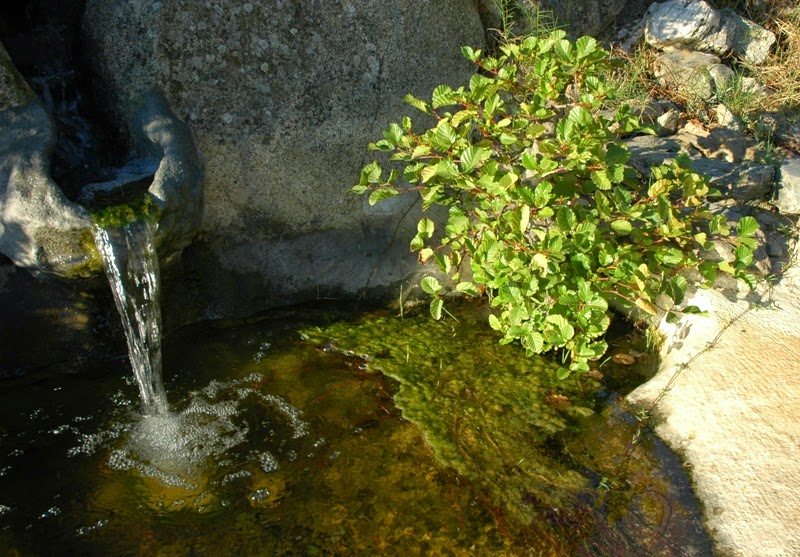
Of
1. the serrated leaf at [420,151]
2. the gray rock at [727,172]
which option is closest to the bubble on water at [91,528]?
the serrated leaf at [420,151]

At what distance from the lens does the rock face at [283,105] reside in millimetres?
3520

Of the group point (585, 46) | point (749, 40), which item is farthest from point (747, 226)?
point (749, 40)

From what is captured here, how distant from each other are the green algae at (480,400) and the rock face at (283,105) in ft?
1.33

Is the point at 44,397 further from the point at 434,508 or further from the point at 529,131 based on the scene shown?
the point at 529,131

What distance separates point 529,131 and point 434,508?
60.5 inches

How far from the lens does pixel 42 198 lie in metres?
2.90

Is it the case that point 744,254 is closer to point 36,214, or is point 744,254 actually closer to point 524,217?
point 524,217

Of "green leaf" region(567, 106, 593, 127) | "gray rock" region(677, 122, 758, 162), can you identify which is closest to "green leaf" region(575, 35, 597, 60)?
"green leaf" region(567, 106, 593, 127)

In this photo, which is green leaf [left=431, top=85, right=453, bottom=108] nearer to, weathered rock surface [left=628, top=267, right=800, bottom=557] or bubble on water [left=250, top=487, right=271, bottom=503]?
weathered rock surface [left=628, top=267, right=800, bottom=557]

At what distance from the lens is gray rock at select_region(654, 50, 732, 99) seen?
4.66 m

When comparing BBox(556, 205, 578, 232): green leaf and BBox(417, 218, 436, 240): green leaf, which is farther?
BBox(417, 218, 436, 240): green leaf

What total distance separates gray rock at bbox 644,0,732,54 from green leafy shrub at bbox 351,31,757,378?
172 centimetres

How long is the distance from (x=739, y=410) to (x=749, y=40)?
9.97 feet

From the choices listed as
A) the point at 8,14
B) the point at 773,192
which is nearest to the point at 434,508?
the point at 773,192
